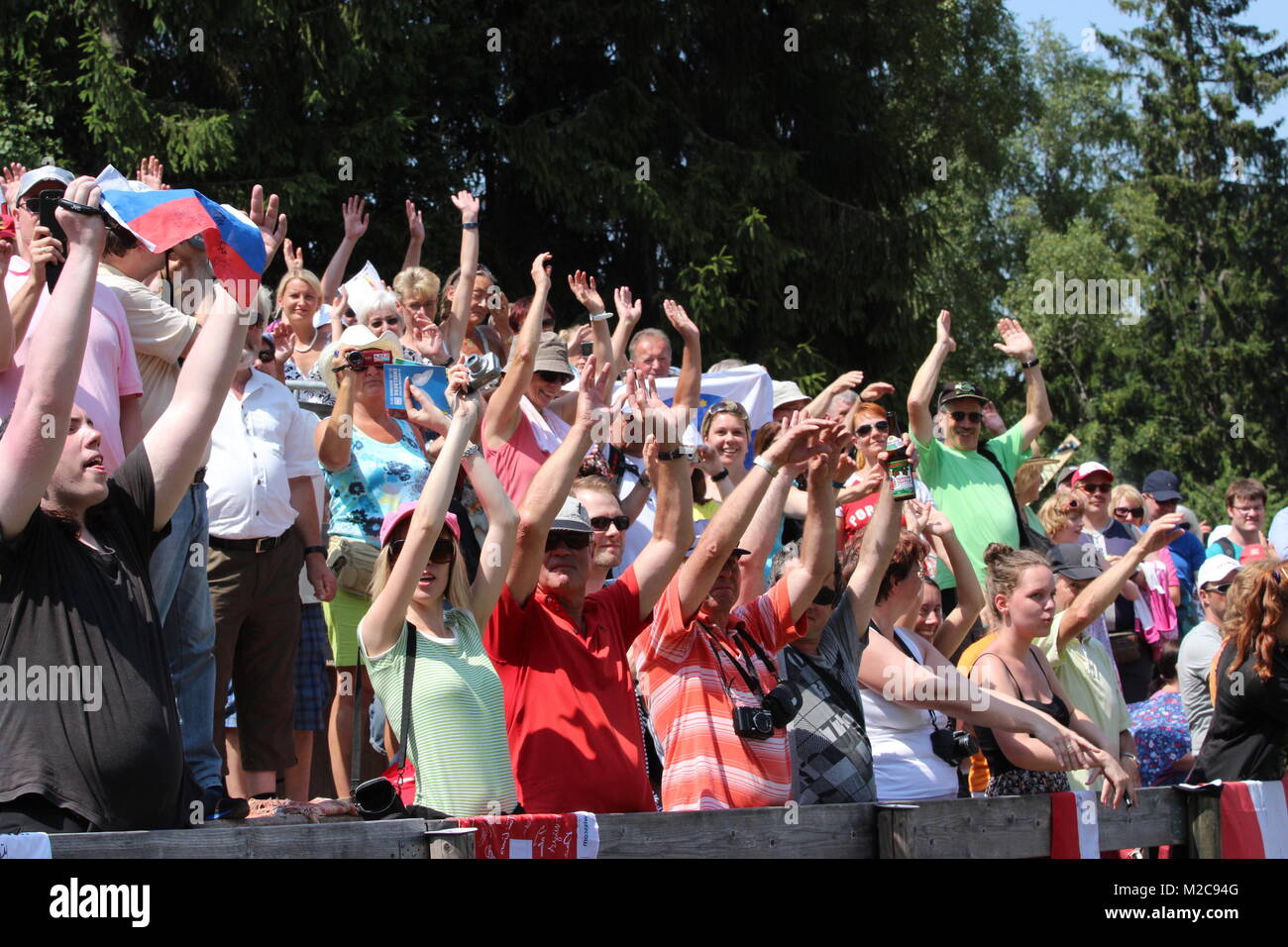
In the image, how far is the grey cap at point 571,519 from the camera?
4.92m

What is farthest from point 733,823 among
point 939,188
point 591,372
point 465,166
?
point 939,188

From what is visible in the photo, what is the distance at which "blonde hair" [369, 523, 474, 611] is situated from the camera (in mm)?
4637

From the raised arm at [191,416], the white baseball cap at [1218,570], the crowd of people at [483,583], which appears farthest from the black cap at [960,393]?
the raised arm at [191,416]

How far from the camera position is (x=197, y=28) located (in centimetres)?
1254

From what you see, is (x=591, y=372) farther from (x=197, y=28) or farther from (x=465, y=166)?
(x=465, y=166)

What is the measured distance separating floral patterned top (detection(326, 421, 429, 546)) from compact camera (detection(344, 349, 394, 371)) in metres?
0.29

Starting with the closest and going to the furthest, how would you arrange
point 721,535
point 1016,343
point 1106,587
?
point 721,535
point 1106,587
point 1016,343

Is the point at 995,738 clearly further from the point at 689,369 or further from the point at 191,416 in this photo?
the point at 191,416

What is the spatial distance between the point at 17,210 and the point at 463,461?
1.50 meters

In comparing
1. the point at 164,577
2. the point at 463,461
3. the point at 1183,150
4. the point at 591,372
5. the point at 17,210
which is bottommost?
the point at 164,577

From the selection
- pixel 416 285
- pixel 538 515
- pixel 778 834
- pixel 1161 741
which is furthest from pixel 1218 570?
pixel 538 515

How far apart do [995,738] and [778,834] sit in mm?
1620

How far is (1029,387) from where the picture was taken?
903 centimetres
